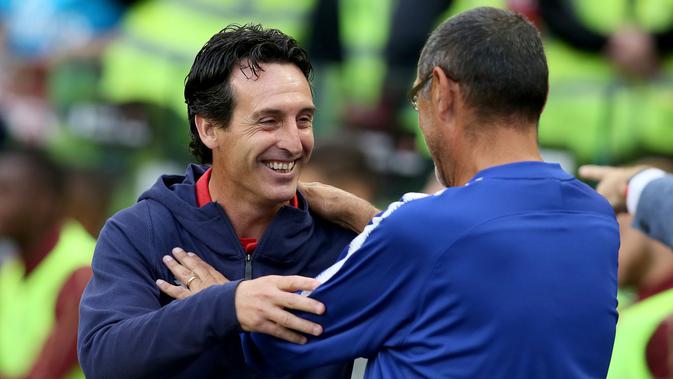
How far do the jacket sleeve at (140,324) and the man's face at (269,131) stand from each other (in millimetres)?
356

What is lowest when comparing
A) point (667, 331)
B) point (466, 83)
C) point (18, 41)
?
point (667, 331)

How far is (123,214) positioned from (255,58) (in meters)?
0.49

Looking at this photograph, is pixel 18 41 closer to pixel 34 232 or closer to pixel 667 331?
pixel 34 232

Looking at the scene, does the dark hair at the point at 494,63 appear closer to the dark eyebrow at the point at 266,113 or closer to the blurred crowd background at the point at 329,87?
the dark eyebrow at the point at 266,113

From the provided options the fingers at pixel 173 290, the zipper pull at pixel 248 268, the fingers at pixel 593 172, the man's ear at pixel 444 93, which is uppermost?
the man's ear at pixel 444 93

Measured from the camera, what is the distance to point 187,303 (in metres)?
2.83

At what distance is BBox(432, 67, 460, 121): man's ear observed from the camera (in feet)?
9.22

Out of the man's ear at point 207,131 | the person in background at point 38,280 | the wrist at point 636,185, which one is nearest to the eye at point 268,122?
the man's ear at point 207,131

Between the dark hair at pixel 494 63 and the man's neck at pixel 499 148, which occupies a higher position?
the dark hair at pixel 494 63

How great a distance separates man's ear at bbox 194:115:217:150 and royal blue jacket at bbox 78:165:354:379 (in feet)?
0.35

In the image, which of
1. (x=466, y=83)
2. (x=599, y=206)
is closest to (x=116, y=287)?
(x=466, y=83)

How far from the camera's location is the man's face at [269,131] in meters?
3.11

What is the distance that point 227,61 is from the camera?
3.13 m

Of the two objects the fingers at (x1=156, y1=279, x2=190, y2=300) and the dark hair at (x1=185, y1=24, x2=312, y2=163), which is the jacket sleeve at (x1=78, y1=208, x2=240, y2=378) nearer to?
the fingers at (x1=156, y1=279, x2=190, y2=300)
